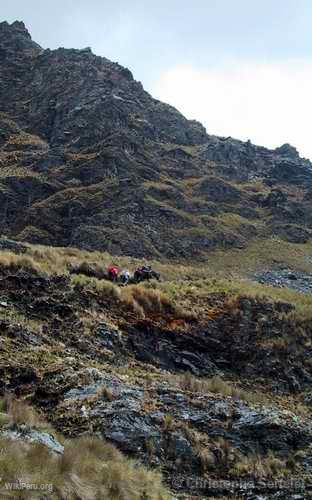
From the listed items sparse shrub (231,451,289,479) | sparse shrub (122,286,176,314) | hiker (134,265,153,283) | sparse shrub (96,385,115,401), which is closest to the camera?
sparse shrub (231,451,289,479)

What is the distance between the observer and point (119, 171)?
221ft

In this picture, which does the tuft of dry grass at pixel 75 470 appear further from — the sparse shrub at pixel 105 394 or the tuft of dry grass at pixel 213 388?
the tuft of dry grass at pixel 213 388

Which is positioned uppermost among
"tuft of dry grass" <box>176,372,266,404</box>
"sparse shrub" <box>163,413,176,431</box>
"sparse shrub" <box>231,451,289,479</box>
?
"sparse shrub" <box>163,413,176,431</box>

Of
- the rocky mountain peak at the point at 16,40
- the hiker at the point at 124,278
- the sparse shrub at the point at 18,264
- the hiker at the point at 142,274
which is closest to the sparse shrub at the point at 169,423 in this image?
the sparse shrub at the point at 18,264

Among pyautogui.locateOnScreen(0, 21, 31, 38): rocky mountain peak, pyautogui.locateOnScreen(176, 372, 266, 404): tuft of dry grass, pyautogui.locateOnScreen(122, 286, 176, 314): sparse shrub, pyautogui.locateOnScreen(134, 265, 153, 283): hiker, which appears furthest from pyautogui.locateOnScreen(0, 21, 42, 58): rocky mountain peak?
pyautogui.locateOnScreen(176, 372, 266, 404): tuft of dry grass

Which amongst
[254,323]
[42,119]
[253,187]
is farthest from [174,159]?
[254,323]

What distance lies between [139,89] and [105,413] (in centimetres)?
9805

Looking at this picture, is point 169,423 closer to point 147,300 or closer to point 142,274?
point 147,300

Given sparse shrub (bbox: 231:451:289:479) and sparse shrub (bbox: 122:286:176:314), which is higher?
sparse shrub (bbox: 122:286:176:314)

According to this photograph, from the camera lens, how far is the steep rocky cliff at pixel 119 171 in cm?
5794

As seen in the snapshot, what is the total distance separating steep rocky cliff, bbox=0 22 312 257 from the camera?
57938 millimetres

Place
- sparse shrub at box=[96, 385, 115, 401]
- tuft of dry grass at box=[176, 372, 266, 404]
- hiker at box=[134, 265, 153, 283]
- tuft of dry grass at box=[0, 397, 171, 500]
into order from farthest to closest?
hiker at box=[134, 265, 153, 283] < tuft of dry grass at box=[176, 372, 266, 404] < sparse shrub at box=[96, 385, 115, 401] < tuft of dry grass at box=[0, 397, 171, 500]

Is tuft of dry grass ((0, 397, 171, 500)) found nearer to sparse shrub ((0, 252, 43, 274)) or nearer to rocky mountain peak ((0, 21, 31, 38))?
sparse shrub ((0, 252, 43, 274))

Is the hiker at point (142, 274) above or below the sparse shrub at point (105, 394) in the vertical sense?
above
